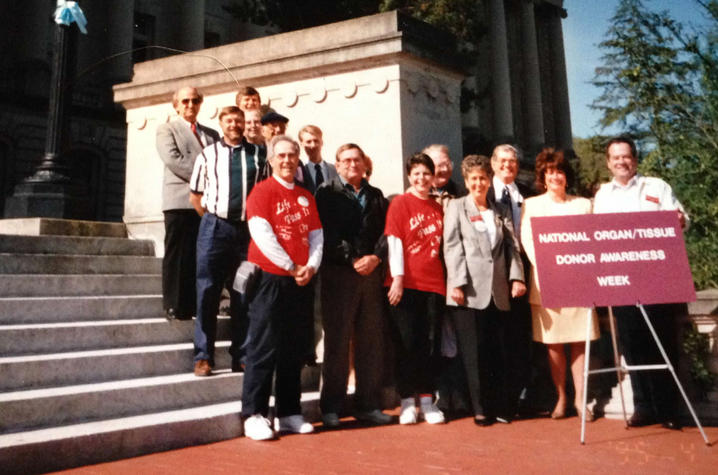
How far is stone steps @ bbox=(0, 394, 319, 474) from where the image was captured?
11.8 ft

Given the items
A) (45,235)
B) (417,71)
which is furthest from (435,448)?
(45,235)

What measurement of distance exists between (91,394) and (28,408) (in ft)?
1.30

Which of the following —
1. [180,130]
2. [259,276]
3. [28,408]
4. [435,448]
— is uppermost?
[180,130]

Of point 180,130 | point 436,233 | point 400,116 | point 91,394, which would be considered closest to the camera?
point 91,394

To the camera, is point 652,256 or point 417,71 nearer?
point 652,256

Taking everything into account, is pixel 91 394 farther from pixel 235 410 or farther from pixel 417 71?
pixel 417 71

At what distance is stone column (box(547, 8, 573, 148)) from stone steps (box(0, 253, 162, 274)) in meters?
47.9

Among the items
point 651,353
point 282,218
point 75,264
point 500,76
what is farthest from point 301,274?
point 500,76

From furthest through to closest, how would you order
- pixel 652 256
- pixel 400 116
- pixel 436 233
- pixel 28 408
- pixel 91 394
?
1. pixel 400 116
2. pixel 436 233
3. pixel 652 256
4. pixel 91 394
5. pixel 28 408

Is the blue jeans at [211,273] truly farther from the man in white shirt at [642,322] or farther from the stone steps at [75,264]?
the man in white shirt at [642,322]

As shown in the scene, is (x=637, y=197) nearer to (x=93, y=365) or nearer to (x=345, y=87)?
(x=345, y=87)

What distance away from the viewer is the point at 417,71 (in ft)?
22.4

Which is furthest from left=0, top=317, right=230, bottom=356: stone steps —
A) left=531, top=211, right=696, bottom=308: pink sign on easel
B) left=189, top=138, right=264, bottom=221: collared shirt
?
left=531, top=211, right=696, bottom=308: pink sign on easel

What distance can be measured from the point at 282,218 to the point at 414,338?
136 cm
